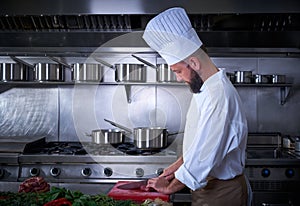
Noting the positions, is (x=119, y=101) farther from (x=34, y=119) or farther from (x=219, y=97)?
(x=219, y=97)

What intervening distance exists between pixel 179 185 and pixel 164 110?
2033mm

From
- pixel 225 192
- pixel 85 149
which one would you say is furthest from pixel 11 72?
pixel 225 192

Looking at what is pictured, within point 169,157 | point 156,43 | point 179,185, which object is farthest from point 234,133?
point 169,157

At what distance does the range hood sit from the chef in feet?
4.96

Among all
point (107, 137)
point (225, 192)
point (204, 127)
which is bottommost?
point (225, 192)

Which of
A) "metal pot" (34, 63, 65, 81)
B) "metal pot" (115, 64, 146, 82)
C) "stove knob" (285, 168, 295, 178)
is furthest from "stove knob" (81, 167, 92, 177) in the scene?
"stove knob" (285, 168, 295, 178)

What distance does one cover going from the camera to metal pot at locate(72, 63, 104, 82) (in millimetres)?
3766

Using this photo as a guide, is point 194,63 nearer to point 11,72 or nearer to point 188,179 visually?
point 188,179

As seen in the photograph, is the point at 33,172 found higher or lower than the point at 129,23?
lower

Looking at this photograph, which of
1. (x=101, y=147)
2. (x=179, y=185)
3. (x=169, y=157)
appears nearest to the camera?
(x=179, y=185)

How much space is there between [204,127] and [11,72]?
2434mm

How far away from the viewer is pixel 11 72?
3840 mm

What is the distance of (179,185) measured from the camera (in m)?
1.99

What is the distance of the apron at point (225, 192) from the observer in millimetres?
2107
